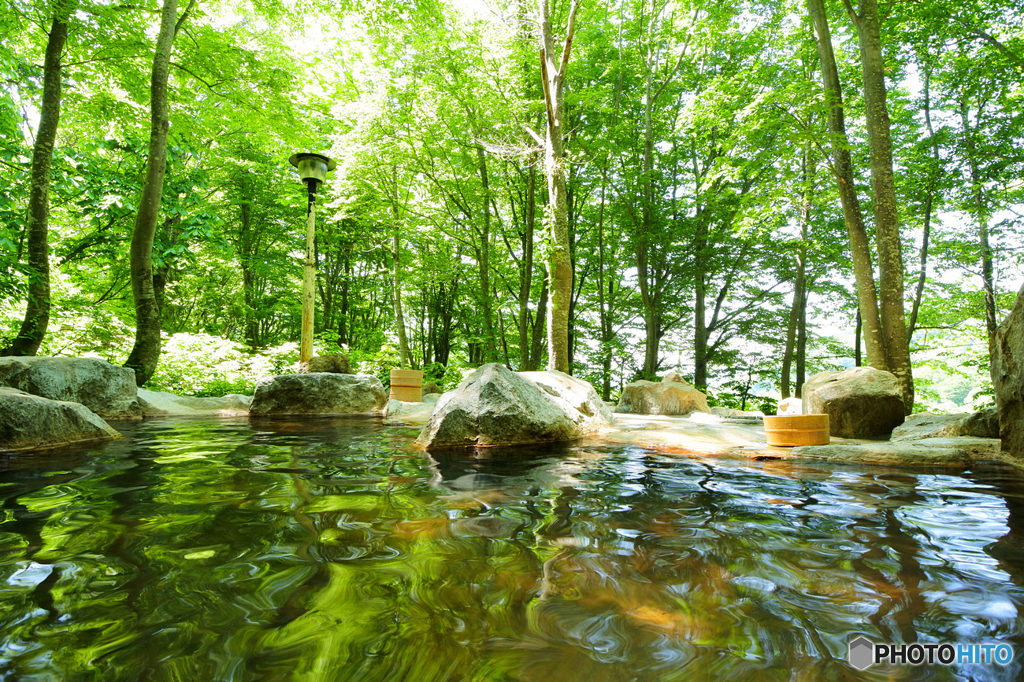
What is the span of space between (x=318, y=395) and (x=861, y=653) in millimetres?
7302

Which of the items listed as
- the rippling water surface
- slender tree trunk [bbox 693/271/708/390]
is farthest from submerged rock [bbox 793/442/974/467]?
slender tree trunk [bbox 693/271/708/390]

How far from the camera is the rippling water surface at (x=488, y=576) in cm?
114

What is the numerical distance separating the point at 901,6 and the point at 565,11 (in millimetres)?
6452

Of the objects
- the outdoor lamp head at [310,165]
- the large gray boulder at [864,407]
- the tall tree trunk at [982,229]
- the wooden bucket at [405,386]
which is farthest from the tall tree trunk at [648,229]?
the outdoor lamp head at [310,165]

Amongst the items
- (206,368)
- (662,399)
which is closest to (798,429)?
(662,399)

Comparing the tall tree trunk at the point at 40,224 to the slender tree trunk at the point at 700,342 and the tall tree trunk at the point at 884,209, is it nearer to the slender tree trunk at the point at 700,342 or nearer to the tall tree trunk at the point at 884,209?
the tall tree trunk at the point at 884,209

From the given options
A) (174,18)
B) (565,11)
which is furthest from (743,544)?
(565,11)

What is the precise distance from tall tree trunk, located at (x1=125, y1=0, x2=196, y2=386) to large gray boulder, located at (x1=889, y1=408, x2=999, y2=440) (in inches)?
409

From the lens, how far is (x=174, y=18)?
25.0ft

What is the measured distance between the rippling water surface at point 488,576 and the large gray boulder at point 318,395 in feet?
13.2

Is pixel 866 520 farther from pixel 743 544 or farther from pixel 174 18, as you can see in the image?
pixel 174 18

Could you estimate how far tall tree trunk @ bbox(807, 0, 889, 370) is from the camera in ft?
22.1

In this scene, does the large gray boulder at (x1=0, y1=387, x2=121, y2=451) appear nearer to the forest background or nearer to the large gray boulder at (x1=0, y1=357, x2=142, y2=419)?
the large gray boulder at (x1=0, y1=357, x2=142, y2=419)

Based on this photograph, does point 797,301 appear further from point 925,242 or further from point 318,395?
point 318,395
